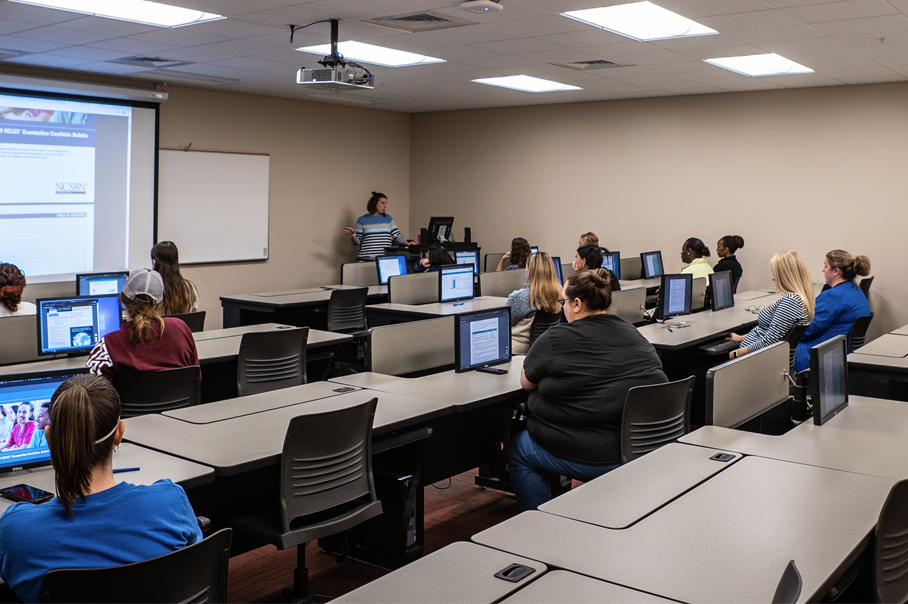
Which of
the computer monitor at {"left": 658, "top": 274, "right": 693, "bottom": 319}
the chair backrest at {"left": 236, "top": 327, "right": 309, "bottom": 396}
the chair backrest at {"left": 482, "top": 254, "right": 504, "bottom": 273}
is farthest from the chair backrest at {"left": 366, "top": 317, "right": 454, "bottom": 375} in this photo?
the chair backrest at {"left": 482, "top": 254, "right": 504, "bottom": 273}

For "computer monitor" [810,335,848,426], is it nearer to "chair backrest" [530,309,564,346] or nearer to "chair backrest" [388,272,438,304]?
"chair backrest" [530,309,564,346]

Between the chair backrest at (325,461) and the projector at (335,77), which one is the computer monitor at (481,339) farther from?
the projector at (335,77)

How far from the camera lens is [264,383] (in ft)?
14.3

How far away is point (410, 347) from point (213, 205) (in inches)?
235

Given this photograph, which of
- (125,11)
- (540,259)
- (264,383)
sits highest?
(125,11)

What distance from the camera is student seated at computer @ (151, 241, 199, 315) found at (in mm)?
5062

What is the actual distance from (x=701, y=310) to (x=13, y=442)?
6.11 meters

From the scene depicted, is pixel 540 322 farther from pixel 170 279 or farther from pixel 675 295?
pixel 170 279

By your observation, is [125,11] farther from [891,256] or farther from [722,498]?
[891,256]

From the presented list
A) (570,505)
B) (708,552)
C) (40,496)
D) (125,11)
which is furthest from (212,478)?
(125,11)


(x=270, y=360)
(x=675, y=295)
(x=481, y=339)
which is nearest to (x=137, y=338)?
(x=270, y=360)

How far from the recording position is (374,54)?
22.5ft

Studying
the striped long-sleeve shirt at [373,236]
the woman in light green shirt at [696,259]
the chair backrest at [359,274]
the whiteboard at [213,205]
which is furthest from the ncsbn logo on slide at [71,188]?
the woman in light green shirt at [696,259]

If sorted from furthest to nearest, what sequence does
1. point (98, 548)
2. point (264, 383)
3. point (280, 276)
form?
1. point (280, 276)
2. point (264, 383)
3. point (98, 548)
